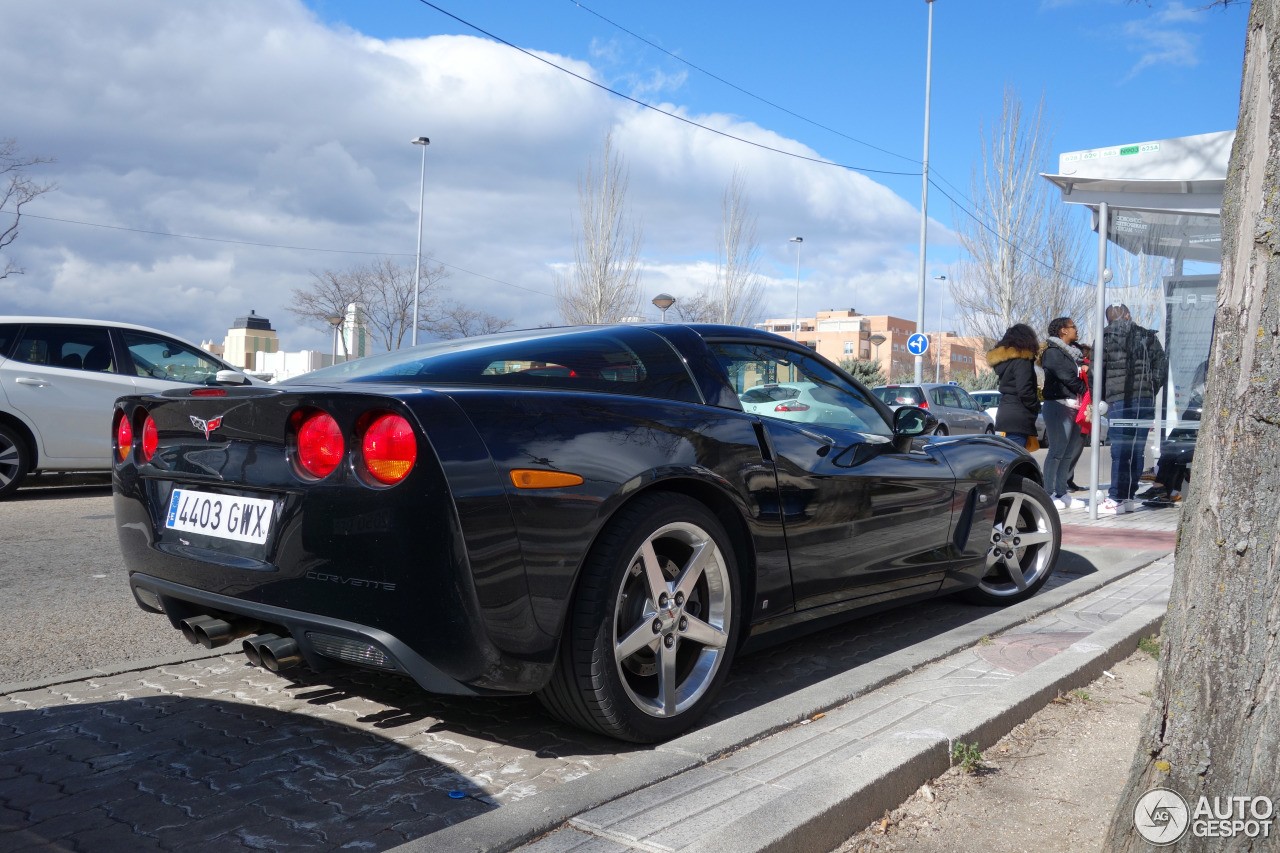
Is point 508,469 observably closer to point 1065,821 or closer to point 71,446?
point 1065,821

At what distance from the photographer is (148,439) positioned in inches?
124

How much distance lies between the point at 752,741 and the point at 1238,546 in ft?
4.50

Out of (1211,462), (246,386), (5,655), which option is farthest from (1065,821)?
(5,655)

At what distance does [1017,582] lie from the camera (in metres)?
5.05

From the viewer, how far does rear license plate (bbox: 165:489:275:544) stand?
270cm

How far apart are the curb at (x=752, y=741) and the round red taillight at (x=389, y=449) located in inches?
33.6

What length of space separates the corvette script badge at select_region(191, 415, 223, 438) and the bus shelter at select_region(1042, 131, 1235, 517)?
732cm

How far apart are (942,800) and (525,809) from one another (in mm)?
1134

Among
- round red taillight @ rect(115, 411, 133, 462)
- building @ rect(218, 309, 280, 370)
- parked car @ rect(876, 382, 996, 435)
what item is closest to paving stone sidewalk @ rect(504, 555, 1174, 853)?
round red taillight @ rect(115, 411, 133, 462)

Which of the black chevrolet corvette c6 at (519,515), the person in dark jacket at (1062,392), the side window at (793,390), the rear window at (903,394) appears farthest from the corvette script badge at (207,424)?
the rear window at (903,394)

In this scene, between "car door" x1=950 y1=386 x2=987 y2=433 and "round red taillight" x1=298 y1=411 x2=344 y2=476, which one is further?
"car door" x1=950 y1=386 x2=987 y2=433

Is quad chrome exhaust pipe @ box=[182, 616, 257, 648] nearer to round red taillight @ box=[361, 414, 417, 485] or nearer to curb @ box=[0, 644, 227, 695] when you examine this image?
round red taillight @ box=[361, 414, 417, 485]

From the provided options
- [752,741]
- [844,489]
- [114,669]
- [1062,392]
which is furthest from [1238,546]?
[1062,392]

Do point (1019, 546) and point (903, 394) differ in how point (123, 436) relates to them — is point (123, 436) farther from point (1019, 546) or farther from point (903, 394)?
point (903, 394)
